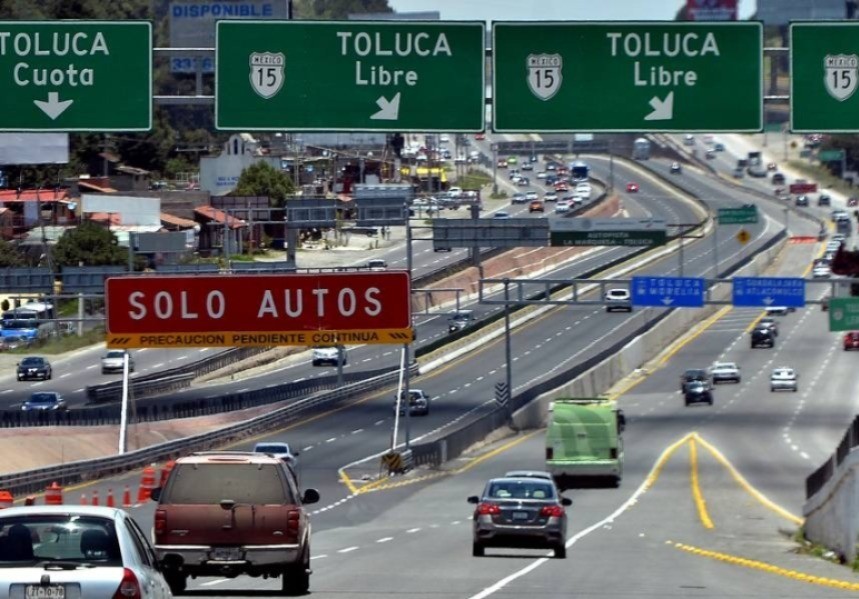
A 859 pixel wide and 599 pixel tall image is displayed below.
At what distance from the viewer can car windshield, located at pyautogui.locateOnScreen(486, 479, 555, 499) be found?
103 ft

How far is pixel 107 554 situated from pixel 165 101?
11.3 metres

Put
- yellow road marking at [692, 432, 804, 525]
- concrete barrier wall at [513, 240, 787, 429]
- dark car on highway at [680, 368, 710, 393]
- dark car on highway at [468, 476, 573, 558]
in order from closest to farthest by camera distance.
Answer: dark car on highway at [468, 476, 573, 558] → yellow road marking at [692, 432, 804, 525] → concrete barrier wall at [513, 240, 787, 429] → dark car on highway at [680, 368, 710, 393]

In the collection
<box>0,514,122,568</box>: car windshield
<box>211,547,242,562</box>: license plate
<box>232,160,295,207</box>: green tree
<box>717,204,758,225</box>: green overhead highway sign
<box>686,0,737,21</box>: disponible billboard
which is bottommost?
<box>211,547,242,562</box>: license plate

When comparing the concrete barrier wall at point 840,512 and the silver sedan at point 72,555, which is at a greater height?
the silver sedan at point 72,555

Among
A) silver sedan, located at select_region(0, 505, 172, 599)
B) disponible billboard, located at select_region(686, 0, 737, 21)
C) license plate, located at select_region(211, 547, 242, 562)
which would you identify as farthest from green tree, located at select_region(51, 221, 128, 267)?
disponible billboard, located at select_region(686, 0, 737, 21)

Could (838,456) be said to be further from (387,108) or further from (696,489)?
(696,489)

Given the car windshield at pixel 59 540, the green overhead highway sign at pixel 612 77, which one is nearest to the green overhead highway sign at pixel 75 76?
the green overhead highway sign at pixel 612 77

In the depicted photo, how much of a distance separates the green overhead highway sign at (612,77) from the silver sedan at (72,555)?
1066 cm

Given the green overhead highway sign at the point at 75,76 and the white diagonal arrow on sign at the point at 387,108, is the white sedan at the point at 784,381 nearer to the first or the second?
the white diagonal arrow on sign at the point at 387,108

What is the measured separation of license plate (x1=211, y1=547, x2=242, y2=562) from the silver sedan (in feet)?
23.0

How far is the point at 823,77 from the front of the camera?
2211 cm

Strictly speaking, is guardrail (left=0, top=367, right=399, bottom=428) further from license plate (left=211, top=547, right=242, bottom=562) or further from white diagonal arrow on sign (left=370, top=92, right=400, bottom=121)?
license plate (left=211, top=547, right=242, bottom=562)

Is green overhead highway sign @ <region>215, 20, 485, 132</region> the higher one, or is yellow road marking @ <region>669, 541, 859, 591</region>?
green overhead highway sign @ <region>215, 20, 485, 132</region>

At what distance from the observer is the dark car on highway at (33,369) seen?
88438 millimetres
